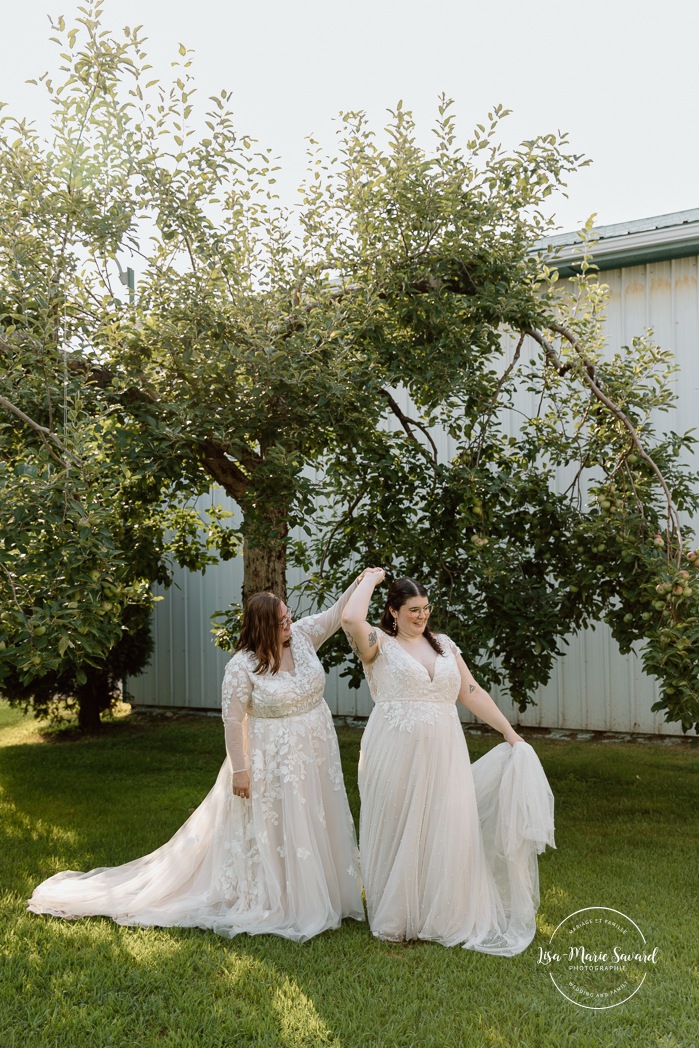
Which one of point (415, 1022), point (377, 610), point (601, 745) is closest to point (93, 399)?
point (377, 610)

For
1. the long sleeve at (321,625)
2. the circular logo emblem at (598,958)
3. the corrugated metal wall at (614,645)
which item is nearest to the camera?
the circular logo emblem at (598,958)

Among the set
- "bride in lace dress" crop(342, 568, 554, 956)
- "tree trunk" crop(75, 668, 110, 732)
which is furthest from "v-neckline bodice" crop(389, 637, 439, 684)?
"tree trunk" crop(75, 668, 110, 732)

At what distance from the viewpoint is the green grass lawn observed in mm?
3145

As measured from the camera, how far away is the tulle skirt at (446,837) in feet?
13.1

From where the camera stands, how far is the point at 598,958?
3.72 meters

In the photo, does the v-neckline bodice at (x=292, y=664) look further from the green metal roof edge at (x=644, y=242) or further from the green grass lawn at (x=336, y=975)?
the green metal roof edge at (x=644, y=242)

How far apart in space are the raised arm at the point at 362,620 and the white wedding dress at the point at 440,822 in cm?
7

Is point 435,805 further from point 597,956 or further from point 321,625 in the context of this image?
point 321,625

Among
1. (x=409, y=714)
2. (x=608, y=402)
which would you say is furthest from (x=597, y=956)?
(x=608, y=402)

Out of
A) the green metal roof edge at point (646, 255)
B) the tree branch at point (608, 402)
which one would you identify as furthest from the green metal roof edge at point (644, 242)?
the tree branch at point (608, 402)

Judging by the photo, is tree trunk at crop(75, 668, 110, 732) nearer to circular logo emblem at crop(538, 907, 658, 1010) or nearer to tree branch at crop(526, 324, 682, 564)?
tree branch at crop(526, 324, 682, 564)

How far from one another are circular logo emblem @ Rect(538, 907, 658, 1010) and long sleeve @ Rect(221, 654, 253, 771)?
1540 millimetres

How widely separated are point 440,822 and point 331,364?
2492 millimetres

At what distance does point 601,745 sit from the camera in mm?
8156
